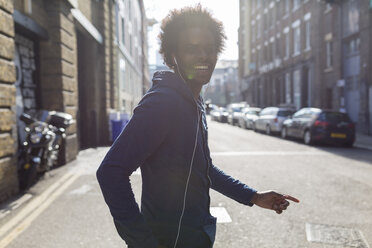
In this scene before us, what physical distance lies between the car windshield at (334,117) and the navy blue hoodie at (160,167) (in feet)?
44.1

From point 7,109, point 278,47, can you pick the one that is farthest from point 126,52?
point 7,109

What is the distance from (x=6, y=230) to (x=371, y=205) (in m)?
4.72

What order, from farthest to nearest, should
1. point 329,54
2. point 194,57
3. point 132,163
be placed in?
point 329,54 < point 194,57 < point 132,163

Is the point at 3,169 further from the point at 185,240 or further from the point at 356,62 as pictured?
the point at 356,62

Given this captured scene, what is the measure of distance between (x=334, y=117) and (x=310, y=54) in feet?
47.0

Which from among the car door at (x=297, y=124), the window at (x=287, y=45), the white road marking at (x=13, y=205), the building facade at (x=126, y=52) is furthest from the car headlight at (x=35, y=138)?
the window at (x=287, y=45)

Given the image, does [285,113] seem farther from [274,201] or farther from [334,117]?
[274,201]

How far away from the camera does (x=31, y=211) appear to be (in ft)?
16.5

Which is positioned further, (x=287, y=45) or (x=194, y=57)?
(x=287, y=45)

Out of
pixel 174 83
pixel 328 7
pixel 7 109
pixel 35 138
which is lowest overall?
pixel 35 138

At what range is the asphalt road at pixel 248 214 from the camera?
3977mm

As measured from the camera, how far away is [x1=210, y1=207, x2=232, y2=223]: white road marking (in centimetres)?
466

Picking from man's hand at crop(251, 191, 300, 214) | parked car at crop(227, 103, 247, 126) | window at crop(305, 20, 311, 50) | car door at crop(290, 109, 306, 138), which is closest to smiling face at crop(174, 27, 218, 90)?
man's hand at crop(251, 191, 300, 214)

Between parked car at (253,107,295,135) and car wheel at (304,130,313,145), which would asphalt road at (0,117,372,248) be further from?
parked car at (253,107,295,135)
